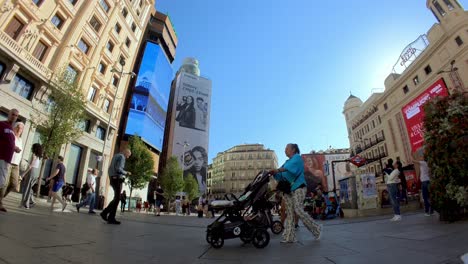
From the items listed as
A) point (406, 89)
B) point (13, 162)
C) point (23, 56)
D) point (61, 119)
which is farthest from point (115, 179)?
point (406, 89)

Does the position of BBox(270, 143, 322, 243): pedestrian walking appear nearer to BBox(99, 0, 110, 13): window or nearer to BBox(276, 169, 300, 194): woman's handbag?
BBox(276, 169, 300, 194): woman's handbag

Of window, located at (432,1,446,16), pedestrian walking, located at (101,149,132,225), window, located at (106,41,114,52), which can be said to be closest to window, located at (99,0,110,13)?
window, located at (106,41,114,52)

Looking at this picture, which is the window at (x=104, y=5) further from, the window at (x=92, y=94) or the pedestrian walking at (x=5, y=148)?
the pedestrian walking at (x=5, y=148)

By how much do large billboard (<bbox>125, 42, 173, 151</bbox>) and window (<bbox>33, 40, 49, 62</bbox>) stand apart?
15598mm

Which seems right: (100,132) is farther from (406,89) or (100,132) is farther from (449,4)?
(449,4)

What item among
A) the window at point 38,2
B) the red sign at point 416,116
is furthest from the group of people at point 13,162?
the red sign at point 416,116

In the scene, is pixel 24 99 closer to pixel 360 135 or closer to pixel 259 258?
pixel 259 258

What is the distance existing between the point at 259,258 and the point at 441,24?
38.5 metres

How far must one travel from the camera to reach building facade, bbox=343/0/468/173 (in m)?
24.6

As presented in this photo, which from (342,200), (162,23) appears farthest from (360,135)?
(162,23)

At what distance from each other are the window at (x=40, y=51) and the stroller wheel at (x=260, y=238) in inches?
836

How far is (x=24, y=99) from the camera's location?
50.4 feet

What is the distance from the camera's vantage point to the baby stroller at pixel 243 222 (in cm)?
352

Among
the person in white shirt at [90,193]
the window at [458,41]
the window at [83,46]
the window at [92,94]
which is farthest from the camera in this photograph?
the window at [458,41]
